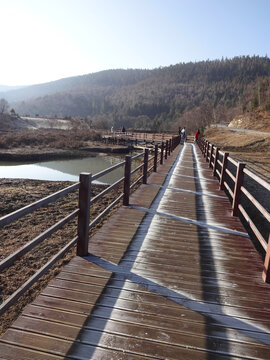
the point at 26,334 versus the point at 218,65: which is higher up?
the point at 218,65

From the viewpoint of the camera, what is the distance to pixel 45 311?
9.60 ft

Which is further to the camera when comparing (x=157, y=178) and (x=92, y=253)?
(x=157, y=178)

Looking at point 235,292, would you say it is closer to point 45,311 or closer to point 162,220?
point 45,311

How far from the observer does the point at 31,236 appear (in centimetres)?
802

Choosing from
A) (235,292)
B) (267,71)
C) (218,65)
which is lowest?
(235,292)

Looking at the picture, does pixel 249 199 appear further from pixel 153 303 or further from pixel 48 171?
pixel 48 171

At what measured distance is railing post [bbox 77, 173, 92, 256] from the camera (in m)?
3.87

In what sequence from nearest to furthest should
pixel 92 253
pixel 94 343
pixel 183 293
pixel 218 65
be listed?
1. pixel 94 343
2. pixel 183 293
3. pixel 92 253
4. pixel 218 65

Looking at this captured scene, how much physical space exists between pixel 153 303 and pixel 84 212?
59.7 inches

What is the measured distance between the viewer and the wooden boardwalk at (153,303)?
249 centimetres

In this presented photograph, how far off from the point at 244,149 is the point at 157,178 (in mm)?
21902

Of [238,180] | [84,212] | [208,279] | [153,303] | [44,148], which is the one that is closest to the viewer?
[153,303]

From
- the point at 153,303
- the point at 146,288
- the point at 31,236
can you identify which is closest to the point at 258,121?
the point at 31,236

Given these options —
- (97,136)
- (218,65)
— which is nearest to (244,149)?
(97,136)
